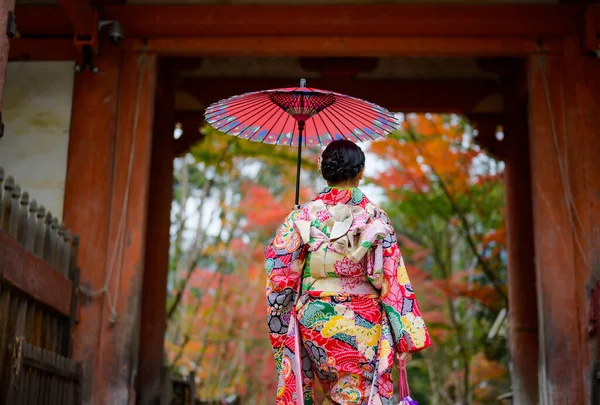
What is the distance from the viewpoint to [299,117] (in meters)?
4.83

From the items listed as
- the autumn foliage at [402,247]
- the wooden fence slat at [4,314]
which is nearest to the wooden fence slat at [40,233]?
the wooden fence slat at [4,314]

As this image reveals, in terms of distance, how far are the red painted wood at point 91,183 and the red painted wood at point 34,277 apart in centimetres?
33

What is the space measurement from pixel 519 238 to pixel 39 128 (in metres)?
5.33

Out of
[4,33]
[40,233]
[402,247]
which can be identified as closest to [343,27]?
[40,233]

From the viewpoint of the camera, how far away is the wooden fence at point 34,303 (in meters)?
4.89

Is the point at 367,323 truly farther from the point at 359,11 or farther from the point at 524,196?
the point at 524,196

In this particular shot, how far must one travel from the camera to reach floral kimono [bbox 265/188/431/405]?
3861mm

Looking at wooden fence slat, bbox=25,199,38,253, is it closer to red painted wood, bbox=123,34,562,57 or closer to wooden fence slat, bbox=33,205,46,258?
wooden fence slat, bbox=33,205,46,258

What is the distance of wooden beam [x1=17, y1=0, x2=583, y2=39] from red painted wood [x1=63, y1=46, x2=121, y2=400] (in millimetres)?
552

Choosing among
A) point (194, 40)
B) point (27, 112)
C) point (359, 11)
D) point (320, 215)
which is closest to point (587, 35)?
point (359, 11)

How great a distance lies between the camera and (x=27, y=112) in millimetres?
7680

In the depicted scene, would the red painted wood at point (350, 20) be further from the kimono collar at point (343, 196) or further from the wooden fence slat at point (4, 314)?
the kimono collar at point (343, 196)

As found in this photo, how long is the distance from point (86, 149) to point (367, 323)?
4197 millimetres

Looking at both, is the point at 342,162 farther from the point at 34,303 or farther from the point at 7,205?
the point at 34,303
